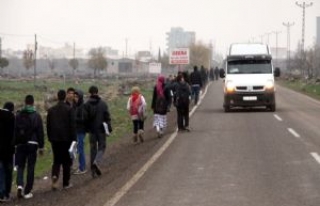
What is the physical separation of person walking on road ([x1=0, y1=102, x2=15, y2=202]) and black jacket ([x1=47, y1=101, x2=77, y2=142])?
2.36 feet

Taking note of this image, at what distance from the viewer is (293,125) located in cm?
2336

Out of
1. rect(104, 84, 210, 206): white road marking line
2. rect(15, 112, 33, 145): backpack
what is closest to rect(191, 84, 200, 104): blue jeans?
rect(104, 84, 210, 206): white road marking line

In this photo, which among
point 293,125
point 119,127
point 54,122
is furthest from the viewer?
point 119,127

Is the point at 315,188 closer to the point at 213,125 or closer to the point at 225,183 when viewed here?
the point at 225,183

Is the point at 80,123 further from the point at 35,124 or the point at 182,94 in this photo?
the point at 182,94

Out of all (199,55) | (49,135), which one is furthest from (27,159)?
(199,55)

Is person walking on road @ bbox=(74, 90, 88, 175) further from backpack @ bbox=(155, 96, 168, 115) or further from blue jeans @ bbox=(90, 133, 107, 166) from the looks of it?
backpack @ bbox=(155, 96, 168, 115)

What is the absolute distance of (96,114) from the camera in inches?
→ 556

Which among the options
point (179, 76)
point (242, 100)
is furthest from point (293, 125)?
point (242, 100)

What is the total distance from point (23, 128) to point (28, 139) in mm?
224

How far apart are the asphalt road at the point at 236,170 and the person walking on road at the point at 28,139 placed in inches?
79.5

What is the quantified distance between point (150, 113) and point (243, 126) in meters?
11.5

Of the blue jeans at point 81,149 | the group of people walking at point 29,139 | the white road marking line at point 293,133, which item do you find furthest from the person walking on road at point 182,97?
the group of people walking at point 29,139

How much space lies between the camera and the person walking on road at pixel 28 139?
12281mm
